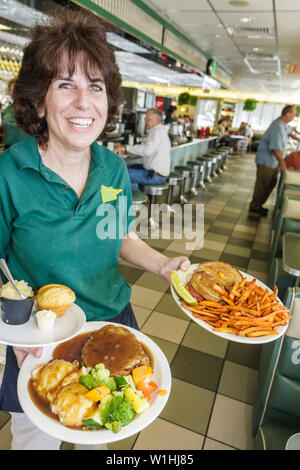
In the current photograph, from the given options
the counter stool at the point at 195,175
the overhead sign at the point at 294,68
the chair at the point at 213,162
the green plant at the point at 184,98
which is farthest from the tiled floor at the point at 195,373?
the green plant at the point at 184,98

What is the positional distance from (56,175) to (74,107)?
0.81 feet

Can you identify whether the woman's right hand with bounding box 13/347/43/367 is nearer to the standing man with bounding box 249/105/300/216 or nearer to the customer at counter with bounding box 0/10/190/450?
the customer at counter with bounding box 0/10/190/450

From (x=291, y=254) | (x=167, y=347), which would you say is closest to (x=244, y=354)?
(x=167, y=347)

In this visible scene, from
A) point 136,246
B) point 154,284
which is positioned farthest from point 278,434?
point 154,284

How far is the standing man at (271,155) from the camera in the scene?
20.9 ft

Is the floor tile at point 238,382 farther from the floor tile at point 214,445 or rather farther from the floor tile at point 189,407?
the floor tile at point 214,445

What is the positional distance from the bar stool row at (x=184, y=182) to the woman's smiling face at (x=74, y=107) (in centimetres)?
312

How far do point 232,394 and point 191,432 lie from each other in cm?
50

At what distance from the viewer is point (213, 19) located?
224 inches

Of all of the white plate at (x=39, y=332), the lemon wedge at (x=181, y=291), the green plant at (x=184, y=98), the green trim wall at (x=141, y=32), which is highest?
the green trim wall at (x=141, y=32)

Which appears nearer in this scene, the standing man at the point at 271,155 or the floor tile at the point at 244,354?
the floor tile at the point at 244,354

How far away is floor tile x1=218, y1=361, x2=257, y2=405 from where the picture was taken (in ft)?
8.06

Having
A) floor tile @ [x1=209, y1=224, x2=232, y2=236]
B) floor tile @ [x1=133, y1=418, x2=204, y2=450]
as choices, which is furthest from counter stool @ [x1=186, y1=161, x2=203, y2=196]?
floor tile @ [x1=133, y1=418, x2=204, y2=450]

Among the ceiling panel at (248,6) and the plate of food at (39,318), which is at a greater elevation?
the ceiling panel at (248,6)
